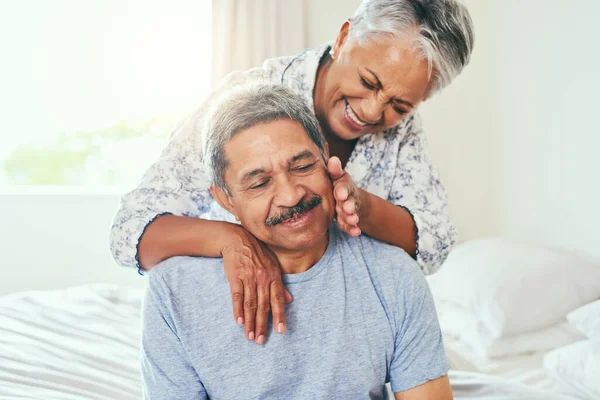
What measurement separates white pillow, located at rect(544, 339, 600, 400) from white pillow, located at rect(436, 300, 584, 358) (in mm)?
262

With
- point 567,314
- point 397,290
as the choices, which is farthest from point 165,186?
point 567,314

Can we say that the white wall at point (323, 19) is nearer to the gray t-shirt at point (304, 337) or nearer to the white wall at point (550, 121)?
the white wall at point (550, 121)

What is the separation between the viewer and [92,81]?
4195mm

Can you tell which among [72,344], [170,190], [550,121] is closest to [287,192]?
[170,190]

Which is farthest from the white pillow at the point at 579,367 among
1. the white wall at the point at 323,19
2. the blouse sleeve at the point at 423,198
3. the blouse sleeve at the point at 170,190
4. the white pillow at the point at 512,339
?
the white wall at the point at 323,19

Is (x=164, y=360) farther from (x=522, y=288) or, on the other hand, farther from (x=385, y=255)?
(x=522, y=288)

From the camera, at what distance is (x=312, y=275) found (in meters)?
1.30

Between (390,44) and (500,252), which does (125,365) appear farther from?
(500,252)

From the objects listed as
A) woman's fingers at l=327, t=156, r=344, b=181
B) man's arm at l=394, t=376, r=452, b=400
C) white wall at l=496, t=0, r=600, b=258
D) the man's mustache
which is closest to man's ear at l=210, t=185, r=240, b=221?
the man's mustache

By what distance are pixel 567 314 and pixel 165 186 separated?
170cm

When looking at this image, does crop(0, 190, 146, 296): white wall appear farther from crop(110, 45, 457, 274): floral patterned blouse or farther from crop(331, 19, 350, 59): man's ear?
crop(331, 19, 350, 59): man's ear

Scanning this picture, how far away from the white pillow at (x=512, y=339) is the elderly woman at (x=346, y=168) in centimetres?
91

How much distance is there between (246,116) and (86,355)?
132cm

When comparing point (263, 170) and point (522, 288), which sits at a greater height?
point (263, 170)
